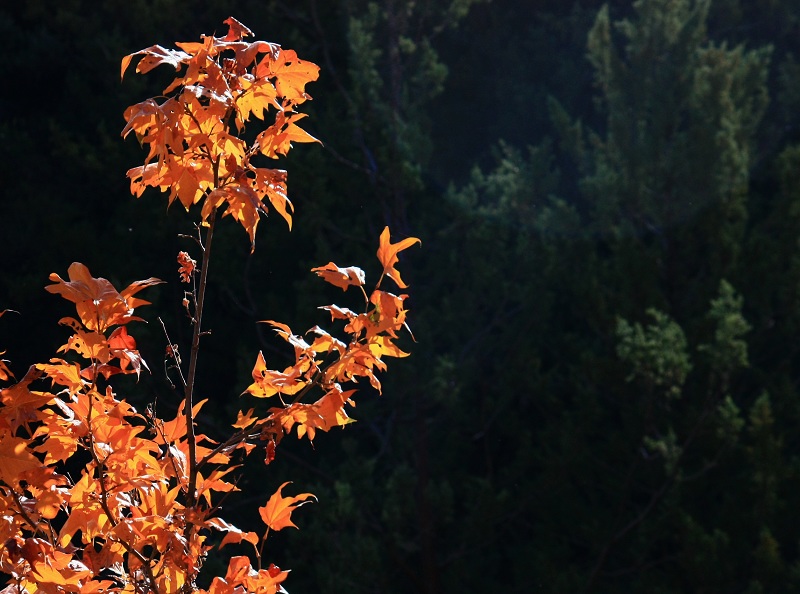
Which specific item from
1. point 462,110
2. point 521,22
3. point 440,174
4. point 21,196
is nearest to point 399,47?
→ point 440,174

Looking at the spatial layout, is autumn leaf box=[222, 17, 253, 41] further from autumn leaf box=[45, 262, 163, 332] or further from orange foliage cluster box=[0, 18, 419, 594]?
autumn leaf box=[45, 262, 163, 332]

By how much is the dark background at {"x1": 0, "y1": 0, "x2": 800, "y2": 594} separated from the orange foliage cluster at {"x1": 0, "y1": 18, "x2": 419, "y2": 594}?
10.0 ft

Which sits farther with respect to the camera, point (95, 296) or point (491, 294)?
point (491, 294)

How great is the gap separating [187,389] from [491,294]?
385cm

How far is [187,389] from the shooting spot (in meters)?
1.46

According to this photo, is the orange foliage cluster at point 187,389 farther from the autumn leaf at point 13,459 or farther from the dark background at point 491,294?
the dark background at point 491,294

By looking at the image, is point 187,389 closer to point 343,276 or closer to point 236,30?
point 343,276

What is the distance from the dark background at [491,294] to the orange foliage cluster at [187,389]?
3.06 m

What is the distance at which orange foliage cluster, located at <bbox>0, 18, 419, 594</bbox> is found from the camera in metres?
1.33

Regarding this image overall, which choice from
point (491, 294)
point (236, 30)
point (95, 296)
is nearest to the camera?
point (95, 296)

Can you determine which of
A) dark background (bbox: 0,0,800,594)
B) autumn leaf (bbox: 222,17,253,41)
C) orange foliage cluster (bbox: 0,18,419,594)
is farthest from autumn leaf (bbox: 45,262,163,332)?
dark background (bbox: 0,0,800,594)

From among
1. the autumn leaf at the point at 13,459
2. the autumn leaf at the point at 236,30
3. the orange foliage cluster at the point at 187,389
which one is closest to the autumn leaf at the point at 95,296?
the orange foliage cluster at the point at 187,389

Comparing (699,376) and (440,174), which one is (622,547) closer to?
(699,376)

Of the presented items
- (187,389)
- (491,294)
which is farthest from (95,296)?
(491,294)
